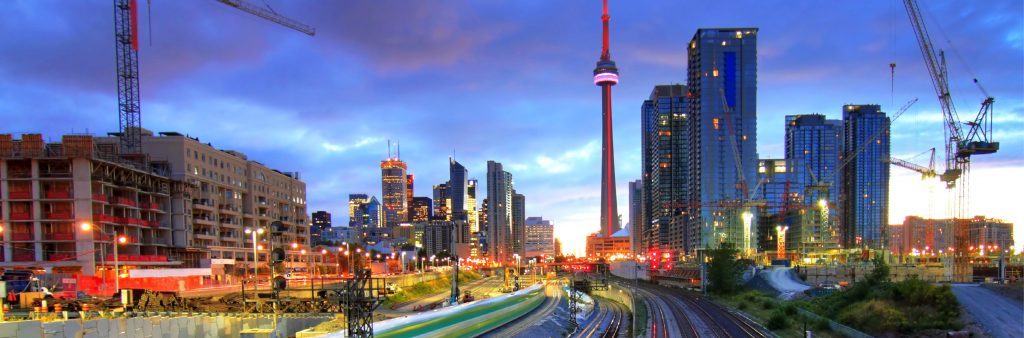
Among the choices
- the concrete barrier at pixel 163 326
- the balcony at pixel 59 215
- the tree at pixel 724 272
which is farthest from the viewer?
the tree at pixel 724 272

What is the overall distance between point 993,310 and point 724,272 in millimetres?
52099

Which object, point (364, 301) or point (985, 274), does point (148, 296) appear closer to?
point (364, 301)

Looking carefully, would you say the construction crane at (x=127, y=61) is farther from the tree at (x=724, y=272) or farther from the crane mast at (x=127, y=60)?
the tree at (x=724, y=272)

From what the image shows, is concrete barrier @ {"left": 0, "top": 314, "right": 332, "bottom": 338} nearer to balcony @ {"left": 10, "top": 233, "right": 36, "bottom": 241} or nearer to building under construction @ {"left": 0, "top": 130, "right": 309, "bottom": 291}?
building under construction @ {"left": 0, "top": 130, "right": 309, "bottom": 291}

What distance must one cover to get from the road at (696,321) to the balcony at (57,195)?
190ft

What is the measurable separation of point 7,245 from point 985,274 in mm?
119449

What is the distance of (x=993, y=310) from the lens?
4900 cm

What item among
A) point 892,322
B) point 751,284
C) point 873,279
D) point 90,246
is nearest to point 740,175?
point 751,284

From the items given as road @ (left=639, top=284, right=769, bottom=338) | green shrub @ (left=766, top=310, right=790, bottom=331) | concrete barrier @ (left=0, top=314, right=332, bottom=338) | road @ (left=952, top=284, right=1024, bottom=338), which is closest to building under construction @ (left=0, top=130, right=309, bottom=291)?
concrete barrier @ (left=0, top=314, right=332, bottom=338)

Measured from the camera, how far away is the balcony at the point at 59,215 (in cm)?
6232

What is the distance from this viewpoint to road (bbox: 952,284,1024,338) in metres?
45.1

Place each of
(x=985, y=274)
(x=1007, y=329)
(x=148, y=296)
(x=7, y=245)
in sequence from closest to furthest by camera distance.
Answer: (x=148, y=296)
(x=1007, y=329)
(x=7, y=245)
(x=985, y=274)

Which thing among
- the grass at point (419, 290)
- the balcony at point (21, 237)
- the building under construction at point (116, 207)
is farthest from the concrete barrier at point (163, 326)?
the balcony at point (21, 237)

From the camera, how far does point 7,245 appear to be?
6053 centimetres
